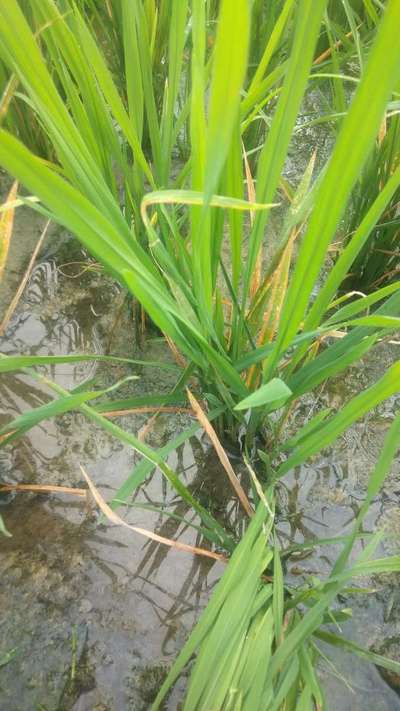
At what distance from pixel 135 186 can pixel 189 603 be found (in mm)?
570

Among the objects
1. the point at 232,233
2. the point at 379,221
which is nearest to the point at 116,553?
the point at 232,233

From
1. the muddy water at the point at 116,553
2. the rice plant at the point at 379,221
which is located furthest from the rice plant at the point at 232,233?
the rice plant at the point at 379,221

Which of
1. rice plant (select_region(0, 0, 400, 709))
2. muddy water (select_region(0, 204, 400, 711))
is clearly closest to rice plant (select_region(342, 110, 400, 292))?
muddy water (select_region(0, 204, 400, 711))

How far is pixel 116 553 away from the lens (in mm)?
Result: 710

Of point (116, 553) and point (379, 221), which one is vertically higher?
point (379, 221)

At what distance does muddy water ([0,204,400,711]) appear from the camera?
2.04 ft

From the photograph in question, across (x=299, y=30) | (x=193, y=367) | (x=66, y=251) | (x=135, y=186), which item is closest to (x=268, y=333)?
(x=193, y=367)

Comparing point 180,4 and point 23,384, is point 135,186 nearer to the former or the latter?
point 180,4

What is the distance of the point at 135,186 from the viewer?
73 centimetres

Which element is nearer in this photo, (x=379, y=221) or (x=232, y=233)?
(x=232, y=233)

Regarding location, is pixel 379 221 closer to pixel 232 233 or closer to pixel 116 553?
pixel 232 233

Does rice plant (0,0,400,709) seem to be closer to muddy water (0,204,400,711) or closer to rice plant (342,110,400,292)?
muddy water (0,204,400,711)

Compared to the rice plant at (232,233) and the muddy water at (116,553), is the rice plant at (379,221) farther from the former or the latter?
the rice plant at (232,233)

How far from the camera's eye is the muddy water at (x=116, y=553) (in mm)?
623
